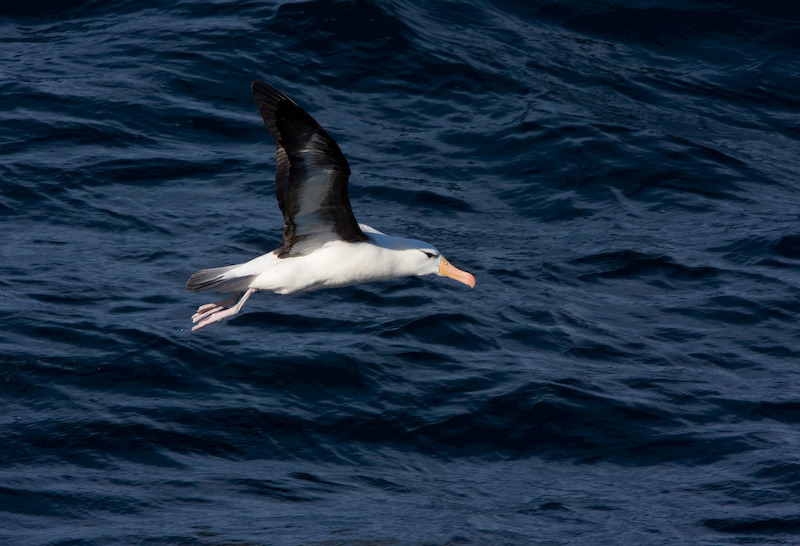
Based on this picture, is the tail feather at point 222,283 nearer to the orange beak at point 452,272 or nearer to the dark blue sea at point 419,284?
the dark blue sea at point 419,284

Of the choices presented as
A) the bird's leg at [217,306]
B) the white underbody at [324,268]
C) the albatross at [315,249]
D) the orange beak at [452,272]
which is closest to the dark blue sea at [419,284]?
the bird's leg at [217,306]

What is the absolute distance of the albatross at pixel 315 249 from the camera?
8.47m

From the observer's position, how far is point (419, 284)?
41.4ft

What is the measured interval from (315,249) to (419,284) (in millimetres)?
3354

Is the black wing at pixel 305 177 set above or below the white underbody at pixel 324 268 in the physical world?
above

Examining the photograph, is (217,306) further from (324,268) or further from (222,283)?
(324,268)

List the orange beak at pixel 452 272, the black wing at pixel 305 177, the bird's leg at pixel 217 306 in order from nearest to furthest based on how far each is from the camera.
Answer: the black wing at pixel 305 177 < the bird's leg at pixel 217 306 < the orange beak at pixel 452 272

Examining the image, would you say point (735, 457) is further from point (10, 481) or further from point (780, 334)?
point (10, 481)

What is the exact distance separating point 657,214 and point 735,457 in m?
4.38

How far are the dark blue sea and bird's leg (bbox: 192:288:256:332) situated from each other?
891 mm

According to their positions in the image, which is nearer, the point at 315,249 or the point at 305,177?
the point at 305,177

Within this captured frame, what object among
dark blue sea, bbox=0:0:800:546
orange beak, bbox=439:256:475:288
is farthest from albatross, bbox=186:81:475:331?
dark blue sea, bbox=0:0:800:546

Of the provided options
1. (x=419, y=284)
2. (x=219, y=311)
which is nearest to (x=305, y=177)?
(x=219, y=311)

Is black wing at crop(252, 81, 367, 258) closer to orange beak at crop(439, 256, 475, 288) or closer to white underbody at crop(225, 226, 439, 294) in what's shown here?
white underbody at crop(225, 226, 439, 294)
